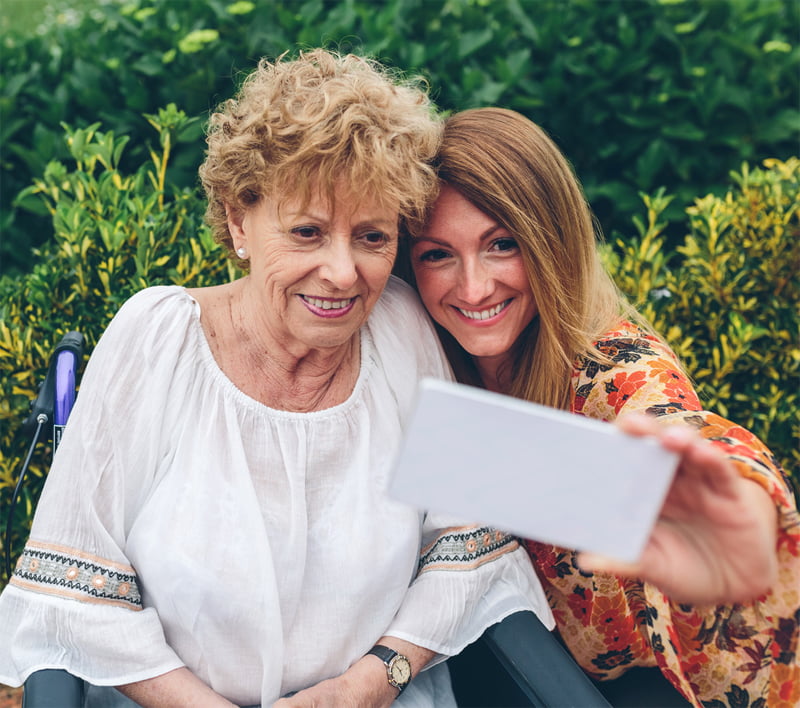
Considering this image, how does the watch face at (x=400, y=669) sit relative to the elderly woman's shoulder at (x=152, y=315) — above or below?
below

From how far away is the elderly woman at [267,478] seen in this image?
A: 197 centimetres

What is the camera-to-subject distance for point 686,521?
5.02 feet

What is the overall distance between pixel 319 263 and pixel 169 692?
3.46ft

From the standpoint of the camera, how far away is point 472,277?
2279 mm

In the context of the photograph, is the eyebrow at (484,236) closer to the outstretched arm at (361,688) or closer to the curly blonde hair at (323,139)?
the curly blonde hair at (323,139)

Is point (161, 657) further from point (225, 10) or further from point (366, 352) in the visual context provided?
point (225, 10)

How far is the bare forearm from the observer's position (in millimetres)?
1991

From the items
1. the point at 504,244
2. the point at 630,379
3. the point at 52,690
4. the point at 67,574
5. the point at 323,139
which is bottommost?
the point at 52,690

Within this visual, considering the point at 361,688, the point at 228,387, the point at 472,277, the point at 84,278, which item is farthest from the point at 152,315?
the point at 361,688

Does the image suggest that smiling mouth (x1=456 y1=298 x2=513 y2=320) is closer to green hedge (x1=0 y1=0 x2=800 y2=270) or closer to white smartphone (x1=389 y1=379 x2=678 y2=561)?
white smartphone (x1=389 y1=379 x2=678 y2=561)

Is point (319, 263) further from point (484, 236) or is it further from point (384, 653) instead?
point (384, 653)

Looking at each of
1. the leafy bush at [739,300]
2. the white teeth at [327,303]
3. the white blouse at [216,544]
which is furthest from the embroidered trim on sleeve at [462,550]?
the leafy bush at [739,300]

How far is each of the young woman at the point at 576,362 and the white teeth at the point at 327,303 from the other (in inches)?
12.5

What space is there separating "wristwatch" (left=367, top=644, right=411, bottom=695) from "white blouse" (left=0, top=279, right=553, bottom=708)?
5cm
